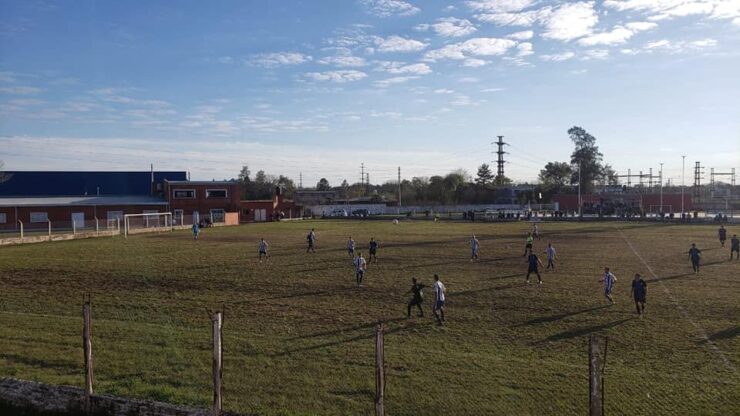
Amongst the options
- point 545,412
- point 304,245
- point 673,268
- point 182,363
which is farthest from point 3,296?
point 673,268

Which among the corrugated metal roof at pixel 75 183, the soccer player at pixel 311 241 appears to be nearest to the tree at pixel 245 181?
the corrugated metal roof at pixel 75 183

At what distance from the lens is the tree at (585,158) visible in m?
109

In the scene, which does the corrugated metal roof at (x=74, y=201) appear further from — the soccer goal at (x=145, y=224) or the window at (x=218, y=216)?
the soccer goal at (x=145, y=224)

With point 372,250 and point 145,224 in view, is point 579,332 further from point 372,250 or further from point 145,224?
point 145,224

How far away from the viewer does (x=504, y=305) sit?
17781mm

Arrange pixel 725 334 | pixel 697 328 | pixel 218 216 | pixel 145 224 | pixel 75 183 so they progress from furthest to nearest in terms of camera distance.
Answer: pixel 75 183
pixel 218 216
pixel 145 224
pixel 697 328
pixel 725 334

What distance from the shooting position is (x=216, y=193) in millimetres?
70250

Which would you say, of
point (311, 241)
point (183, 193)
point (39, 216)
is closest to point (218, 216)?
point (183, 193)

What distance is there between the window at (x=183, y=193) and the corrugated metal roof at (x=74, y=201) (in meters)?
1.60

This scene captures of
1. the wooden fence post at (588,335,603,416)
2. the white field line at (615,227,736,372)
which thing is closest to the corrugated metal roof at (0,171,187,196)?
the white field line at (615,227,736,372)

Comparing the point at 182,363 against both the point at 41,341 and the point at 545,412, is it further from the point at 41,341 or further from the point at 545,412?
the point at 545,412

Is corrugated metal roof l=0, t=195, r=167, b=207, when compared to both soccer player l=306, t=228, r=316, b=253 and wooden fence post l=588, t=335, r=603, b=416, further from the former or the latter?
wooden fence post l=588, t=335, r=603, b=416

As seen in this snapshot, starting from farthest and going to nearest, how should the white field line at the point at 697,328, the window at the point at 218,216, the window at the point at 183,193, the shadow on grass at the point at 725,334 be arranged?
the window at the point at 183,193 → the window at the point at 218,216 → the shadow on grass at the point at 725,334 → the white field line at the point at 697,328

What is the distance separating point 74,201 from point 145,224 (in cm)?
1573
